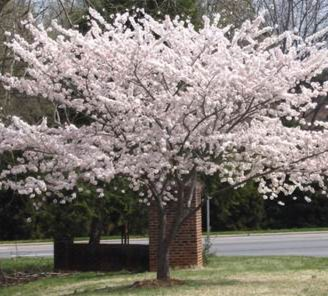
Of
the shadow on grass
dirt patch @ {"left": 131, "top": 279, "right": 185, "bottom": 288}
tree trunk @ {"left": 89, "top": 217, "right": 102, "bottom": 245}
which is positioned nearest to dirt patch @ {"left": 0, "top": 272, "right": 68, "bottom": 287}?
tree trunk @ {"left": 89, "top": 217, "right": 102, "bottom": 245}

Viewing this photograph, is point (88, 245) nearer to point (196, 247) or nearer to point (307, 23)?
point (196, 247)

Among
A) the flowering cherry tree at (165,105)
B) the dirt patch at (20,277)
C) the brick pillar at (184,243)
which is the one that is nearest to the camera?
the flowering cherry tree at (165,105)

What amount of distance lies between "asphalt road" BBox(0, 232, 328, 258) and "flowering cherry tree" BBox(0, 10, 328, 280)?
10451mm

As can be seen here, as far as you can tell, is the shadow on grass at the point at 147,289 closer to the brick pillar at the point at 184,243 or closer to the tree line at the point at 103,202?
the tree line at the point at 103,202

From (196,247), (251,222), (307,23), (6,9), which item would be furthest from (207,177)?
(307,23)

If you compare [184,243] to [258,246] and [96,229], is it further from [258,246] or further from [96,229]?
[258,246]

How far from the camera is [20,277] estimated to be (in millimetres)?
18719

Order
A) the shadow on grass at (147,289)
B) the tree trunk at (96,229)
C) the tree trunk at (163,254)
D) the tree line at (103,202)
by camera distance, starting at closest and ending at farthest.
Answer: the shadow on grass at (147,289) < the tree trunk at (163,254) < the tree line at (103,202) < the tree trunk at (96,229)

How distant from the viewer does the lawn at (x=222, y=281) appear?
40.4 feet

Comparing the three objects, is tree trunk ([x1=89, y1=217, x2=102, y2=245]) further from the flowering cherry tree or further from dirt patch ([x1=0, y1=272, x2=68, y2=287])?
the flowering cherry tree

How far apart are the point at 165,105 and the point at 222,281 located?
3.69m

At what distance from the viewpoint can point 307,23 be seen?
134 feet

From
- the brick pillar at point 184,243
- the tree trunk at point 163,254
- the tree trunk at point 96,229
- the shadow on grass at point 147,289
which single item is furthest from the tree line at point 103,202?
the shadow on grass at point 147,289

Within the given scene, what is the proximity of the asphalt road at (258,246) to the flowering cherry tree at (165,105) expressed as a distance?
1045 cm
